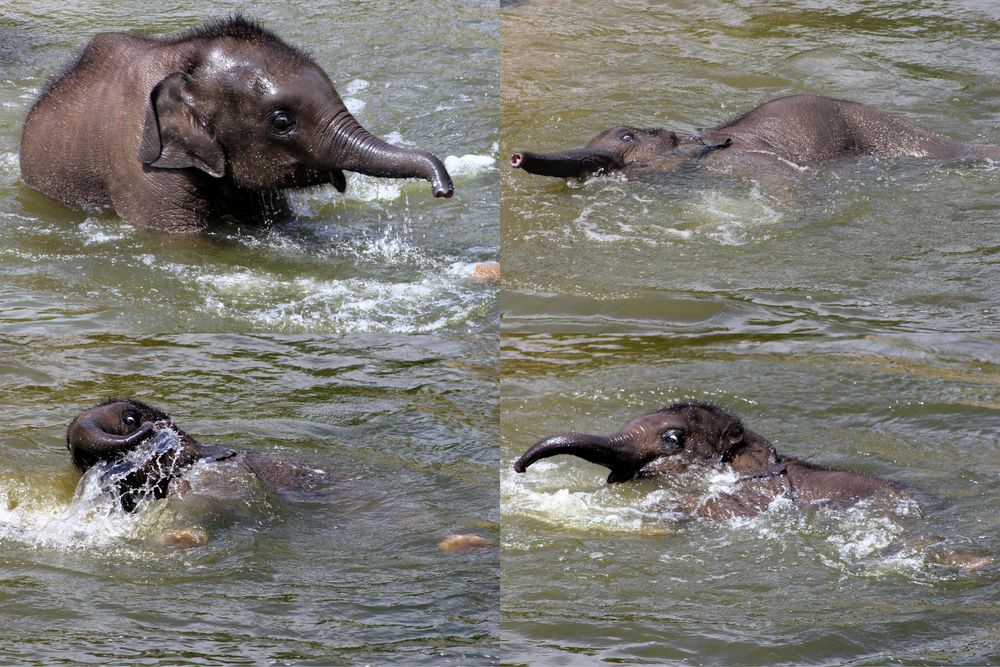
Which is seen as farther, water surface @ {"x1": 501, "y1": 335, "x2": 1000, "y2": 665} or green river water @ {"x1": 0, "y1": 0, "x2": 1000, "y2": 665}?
green river water @ {"x1": 0, "y1": 0, "x2": 1000, "y2": 665}

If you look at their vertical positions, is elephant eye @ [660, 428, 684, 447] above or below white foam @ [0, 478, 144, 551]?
above

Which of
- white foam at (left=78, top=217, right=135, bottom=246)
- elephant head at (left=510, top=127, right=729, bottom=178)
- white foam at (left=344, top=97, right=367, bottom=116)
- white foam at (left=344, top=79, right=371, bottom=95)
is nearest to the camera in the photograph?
white foam at (left=78, top=217, right=135, bottom=246)

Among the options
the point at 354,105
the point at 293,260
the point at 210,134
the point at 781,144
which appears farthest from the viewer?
the point at 354,105

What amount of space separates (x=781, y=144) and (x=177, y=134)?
4.63 m

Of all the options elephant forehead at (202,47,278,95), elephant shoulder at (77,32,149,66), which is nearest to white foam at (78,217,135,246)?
elephant shoulder at (77,32,149,66)

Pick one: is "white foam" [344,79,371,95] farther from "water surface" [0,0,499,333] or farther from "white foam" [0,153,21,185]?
"white foam" [0,153,21,185]

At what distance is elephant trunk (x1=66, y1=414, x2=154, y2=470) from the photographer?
246 inches

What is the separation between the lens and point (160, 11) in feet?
43.0

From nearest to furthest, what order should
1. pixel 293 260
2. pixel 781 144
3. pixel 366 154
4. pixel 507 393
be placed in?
pixel 366 154 → pixel 293 260 → pixel 507 393 → pixel 781 144

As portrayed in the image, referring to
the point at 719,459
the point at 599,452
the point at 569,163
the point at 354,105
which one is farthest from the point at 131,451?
the point at 354,105

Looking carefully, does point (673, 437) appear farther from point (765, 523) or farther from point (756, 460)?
point (765, 523)

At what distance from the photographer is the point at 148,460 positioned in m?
6.71

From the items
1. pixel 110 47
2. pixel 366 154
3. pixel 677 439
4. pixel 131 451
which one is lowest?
pixel 677 439

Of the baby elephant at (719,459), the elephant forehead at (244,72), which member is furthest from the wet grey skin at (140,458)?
the elephant forehead at (244,72)
